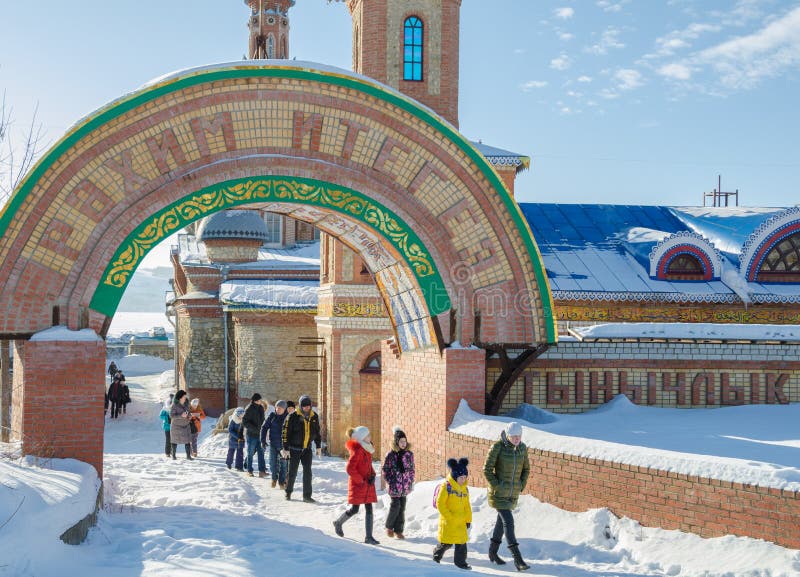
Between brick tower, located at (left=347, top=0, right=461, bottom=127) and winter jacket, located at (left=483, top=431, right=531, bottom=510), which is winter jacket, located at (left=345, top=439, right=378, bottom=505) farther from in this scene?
brick tower, located at (left=347, top=0, right=461, bottom=127)

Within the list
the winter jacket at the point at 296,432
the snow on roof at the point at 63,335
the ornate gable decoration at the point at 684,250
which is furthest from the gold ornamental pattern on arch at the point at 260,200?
the ornate gable decoration at the point at 684,250

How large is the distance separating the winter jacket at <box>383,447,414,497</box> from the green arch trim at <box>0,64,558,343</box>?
3.24m

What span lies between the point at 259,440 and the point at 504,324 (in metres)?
4.76

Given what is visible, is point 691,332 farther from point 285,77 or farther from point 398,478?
point 285,77

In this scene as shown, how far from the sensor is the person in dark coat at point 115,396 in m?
23.5

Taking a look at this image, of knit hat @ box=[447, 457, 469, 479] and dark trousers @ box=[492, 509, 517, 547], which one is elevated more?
knit hat @ box=[447, 457, 469, 479]

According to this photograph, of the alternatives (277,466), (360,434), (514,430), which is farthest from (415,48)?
(514,430)

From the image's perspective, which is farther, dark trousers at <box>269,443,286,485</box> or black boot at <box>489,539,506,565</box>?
dark trousers at <box>269,443,286,485</box>

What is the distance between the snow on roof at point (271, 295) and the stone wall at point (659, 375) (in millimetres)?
11057

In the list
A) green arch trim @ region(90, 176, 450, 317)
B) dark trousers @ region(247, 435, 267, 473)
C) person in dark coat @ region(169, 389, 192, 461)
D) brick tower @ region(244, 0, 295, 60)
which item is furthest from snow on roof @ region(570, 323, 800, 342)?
brick tower @ region(244, 0, 295, 60)

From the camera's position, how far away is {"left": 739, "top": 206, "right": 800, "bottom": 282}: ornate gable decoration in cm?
1617

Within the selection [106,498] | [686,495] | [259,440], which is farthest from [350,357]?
[686,495]

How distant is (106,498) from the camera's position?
10.6 m

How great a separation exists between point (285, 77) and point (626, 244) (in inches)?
392
